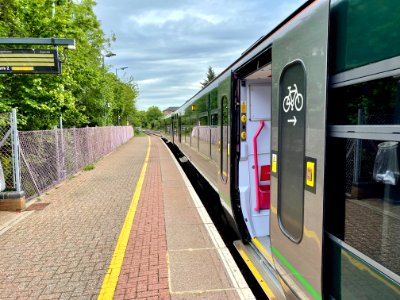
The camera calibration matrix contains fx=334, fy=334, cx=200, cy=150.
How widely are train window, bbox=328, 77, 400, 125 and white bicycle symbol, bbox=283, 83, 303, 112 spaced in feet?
1.41

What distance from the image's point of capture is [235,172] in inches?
198

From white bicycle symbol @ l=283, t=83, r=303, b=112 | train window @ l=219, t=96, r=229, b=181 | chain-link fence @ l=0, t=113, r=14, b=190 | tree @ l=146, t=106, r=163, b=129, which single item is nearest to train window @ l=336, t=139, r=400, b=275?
white bicycle symbol @ l=283, t=83, r=303, b=112

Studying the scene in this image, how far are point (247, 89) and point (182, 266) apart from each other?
2.68 metres

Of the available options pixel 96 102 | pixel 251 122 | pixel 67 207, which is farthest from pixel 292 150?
pixel 96 102

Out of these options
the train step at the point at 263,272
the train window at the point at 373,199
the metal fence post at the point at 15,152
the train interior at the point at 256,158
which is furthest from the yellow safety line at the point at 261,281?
the metal fence post at the point at 15,152

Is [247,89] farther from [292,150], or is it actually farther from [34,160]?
[34,160]

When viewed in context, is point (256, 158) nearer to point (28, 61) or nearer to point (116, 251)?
point (116, 251)

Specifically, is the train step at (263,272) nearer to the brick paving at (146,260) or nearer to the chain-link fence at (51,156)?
the brick paving at (146,260)

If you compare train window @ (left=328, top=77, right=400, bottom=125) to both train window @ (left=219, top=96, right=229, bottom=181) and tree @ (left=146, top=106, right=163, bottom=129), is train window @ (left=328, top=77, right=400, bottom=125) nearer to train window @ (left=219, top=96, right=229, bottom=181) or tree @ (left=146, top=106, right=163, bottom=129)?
train window @ (left=219, top=96, right=229, bottom=181)

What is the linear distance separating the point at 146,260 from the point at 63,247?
59.3 inches

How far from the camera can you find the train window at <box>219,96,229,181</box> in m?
5.61

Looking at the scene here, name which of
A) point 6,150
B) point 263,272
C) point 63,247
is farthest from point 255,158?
point 6,150

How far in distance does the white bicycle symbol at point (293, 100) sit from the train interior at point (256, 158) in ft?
6.16

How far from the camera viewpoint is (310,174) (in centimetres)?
244
